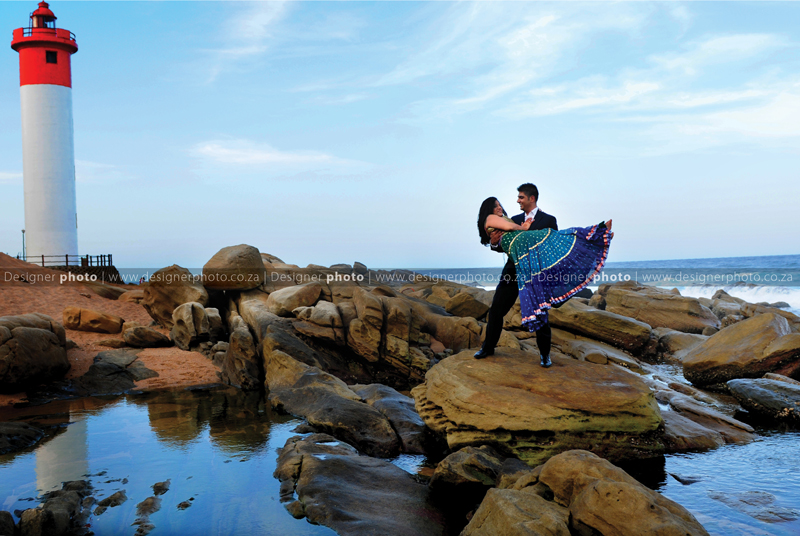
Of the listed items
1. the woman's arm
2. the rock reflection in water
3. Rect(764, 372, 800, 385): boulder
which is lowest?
the rock reflection in water

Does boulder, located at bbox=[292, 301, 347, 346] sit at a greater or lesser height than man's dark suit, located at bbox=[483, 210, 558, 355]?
lesser

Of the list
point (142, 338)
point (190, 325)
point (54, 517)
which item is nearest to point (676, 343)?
point (190, 325)

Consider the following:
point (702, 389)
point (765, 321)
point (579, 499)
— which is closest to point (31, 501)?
point (579, 499)

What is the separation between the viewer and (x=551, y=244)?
A: 6555mm

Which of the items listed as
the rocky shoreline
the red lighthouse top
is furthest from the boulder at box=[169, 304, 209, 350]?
the red lighthouse top

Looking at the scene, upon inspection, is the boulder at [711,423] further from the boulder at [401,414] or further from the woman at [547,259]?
the boulder at [401,414]

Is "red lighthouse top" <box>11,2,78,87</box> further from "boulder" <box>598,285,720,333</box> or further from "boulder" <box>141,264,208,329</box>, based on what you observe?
"boulder" <box>598,285,720,333</box>

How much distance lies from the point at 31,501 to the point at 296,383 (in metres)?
5.31

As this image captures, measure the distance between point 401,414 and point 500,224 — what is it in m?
3.91

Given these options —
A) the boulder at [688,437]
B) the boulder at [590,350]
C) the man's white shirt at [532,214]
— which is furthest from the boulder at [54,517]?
the boulder at [590,350]

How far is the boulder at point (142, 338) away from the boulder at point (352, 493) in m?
10.1

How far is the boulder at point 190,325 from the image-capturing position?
1555 centimetres

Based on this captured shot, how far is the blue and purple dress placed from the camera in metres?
6.43

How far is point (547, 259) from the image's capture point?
21.3 feet
